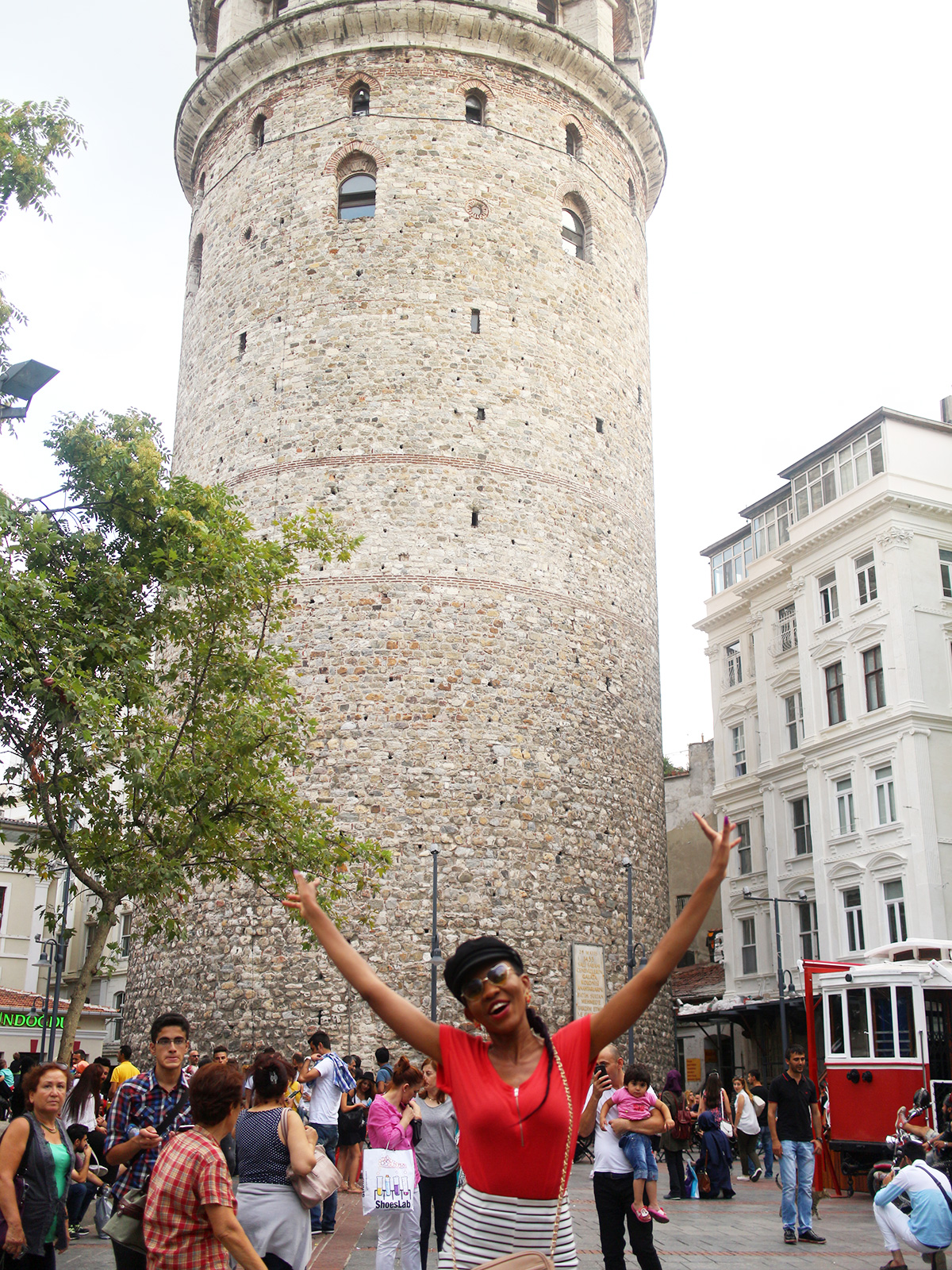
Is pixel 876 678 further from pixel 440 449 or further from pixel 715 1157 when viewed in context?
pixel 715 1157

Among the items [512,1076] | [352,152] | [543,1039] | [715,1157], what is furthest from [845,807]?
[512,1076]

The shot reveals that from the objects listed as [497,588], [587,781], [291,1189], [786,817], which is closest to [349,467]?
[497,588]

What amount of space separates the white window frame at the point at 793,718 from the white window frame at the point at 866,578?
3032 millimetres

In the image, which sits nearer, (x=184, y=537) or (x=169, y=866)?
(x=169, y=866)

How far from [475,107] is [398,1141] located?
19927mm

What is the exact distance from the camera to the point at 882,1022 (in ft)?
42.6

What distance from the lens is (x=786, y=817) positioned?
27.1 meters

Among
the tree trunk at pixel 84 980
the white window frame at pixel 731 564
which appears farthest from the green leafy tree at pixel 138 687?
the white window frame at pixel 731 564

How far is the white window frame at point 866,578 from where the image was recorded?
973 inches

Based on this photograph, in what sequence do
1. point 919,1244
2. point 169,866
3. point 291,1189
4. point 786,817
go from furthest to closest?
point 786,817 < point 169,866 < point 919,1244 < point 291,1189

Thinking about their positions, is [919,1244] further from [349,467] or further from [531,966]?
[349,467]

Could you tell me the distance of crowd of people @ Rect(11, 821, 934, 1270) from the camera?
272 centimetres

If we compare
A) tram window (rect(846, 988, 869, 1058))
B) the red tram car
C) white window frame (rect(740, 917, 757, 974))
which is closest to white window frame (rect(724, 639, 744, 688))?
white window frame (rect(740, 917, 757, 974))

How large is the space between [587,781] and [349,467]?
640cm
